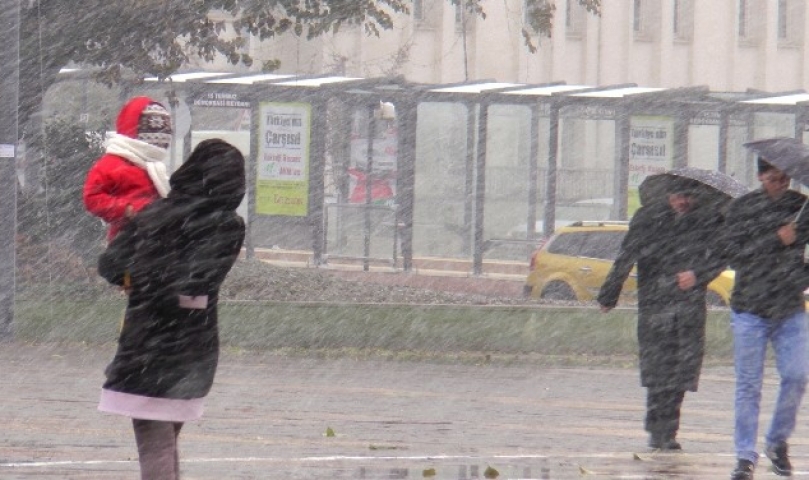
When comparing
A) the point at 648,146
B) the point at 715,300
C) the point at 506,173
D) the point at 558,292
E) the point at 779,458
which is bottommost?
the point at 558,292

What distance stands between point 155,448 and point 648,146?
77.1 ft

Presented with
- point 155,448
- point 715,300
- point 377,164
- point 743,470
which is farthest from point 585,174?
point 155,448

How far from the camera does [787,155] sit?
355 inches

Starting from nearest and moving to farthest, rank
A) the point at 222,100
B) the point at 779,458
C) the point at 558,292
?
the point at 779,458, the point at 558,292, the point at 222,100

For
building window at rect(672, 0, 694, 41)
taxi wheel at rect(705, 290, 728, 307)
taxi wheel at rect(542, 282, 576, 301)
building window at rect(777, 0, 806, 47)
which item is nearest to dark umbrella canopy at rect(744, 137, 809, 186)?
taxi wheel at rect(705, 290, 728, 307)

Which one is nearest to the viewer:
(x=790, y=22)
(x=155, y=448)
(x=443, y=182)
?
(x=155, y=448)

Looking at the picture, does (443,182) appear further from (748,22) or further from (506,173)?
(748,22)

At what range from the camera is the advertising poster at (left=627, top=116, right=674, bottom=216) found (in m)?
28.8

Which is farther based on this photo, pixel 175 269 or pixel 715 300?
pixel 715 300

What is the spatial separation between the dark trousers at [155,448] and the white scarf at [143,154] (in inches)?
33.4

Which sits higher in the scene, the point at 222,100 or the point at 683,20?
the point at 683,20

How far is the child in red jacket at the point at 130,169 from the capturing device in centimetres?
640

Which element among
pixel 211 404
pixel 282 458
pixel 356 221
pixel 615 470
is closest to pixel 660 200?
pixel 615 470

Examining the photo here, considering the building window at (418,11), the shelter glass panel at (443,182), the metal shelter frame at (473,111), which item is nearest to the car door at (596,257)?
the metal shelter frame at (473,111)
